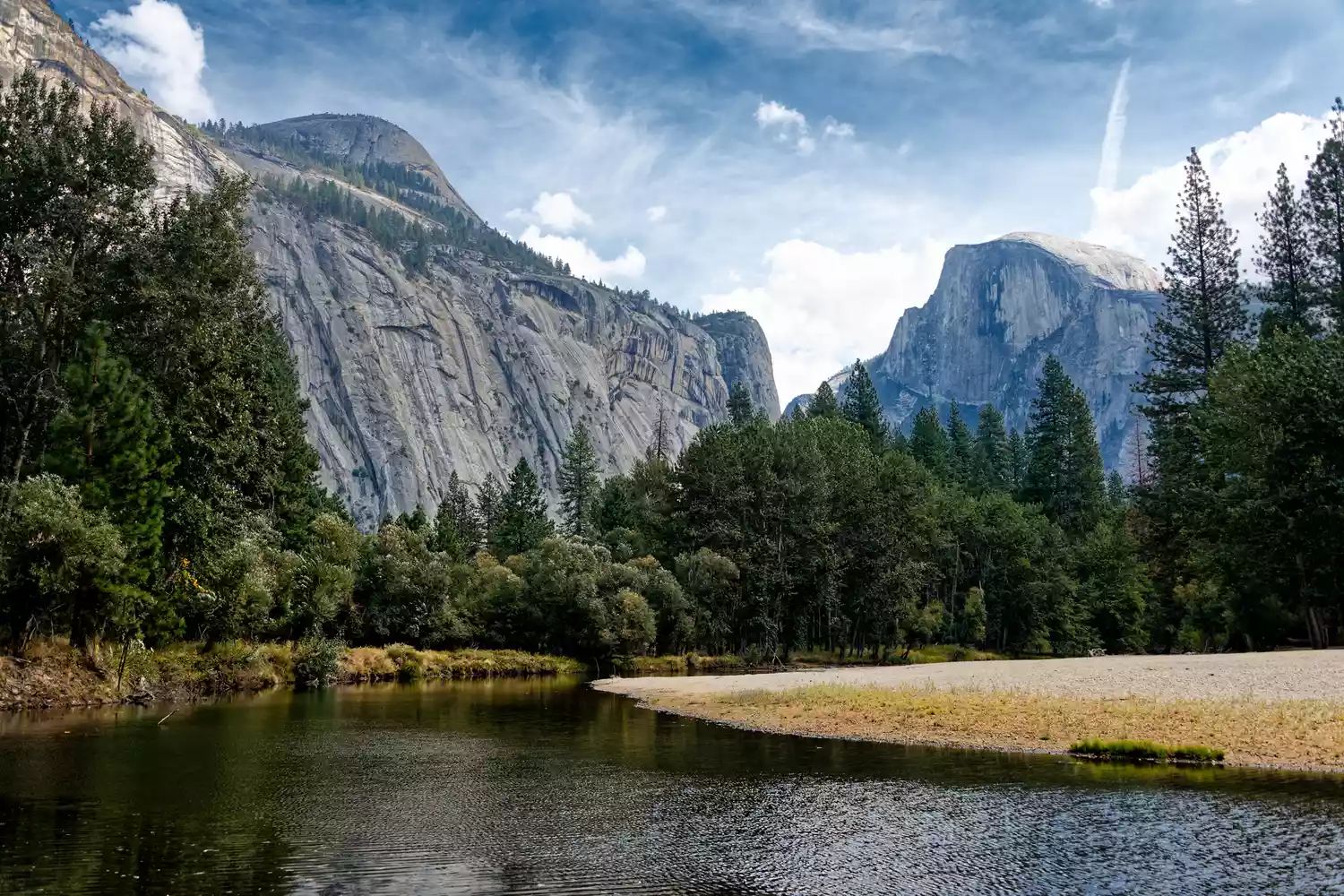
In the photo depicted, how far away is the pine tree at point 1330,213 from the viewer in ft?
192

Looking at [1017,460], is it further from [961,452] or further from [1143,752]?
[1143,752]

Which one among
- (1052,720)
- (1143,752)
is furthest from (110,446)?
(1143,752)

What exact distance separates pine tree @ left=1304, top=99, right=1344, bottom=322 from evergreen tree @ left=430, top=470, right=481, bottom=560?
245ft

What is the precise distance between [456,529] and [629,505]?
33.2 meters

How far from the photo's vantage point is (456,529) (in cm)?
12069

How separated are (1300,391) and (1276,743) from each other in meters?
35.2

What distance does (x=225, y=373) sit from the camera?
44.4m

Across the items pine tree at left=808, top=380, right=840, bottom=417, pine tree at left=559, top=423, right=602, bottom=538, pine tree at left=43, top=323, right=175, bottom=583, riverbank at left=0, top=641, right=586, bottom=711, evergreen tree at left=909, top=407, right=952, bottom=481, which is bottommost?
riverbank at left=0, top=641, right=586, bottom=711

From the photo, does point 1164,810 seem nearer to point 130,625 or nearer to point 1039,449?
point 130,625

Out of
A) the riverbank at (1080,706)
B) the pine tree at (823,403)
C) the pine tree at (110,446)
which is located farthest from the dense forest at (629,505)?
the riverbank at (1080,706)

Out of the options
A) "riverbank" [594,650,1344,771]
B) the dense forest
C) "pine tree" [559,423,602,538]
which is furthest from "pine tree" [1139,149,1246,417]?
"pine tree" [559,423,602,538]

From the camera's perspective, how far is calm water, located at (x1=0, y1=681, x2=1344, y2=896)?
43.2ft

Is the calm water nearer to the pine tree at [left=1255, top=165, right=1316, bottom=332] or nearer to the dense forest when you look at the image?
the dense forest

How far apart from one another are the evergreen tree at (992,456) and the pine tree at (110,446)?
112690mm
